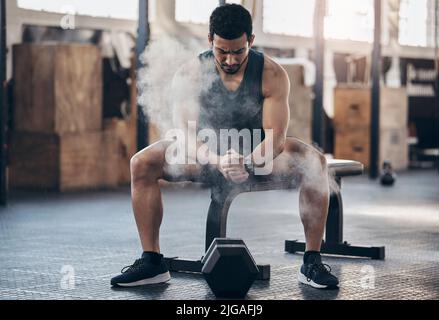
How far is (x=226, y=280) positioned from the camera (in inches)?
103

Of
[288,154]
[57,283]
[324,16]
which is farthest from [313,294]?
[324,16]

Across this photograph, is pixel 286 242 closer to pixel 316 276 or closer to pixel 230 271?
pixel 316 276

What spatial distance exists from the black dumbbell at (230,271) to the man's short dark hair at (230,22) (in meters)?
0.61

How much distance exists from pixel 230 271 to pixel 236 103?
0.54 metres

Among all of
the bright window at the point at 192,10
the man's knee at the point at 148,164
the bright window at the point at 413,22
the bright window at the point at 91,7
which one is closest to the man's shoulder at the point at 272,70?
the man's knee at the point at 148,164

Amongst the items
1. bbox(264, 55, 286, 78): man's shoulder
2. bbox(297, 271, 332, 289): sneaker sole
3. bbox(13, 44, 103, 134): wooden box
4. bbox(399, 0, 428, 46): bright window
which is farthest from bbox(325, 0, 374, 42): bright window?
bbox(297, 271, 332, 289): sneaker sole

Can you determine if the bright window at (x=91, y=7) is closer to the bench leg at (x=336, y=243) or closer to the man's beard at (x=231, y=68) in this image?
the bench leg at (x=336, y=243)

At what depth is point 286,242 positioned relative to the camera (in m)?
3.61

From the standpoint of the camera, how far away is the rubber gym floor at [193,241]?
2736mm

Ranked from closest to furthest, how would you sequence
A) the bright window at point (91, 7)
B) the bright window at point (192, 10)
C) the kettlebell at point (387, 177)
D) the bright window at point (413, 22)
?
the bright window at point (91, 7) < the kettlebell at point (387, 177) < the bright window at point (192, 10) < the bright window at point (413, 22)

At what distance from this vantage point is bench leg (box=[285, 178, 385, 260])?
346cm

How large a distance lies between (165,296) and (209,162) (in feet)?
1.42

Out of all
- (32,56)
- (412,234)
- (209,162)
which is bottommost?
(412,234)

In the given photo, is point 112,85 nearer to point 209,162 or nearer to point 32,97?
point 32,97
